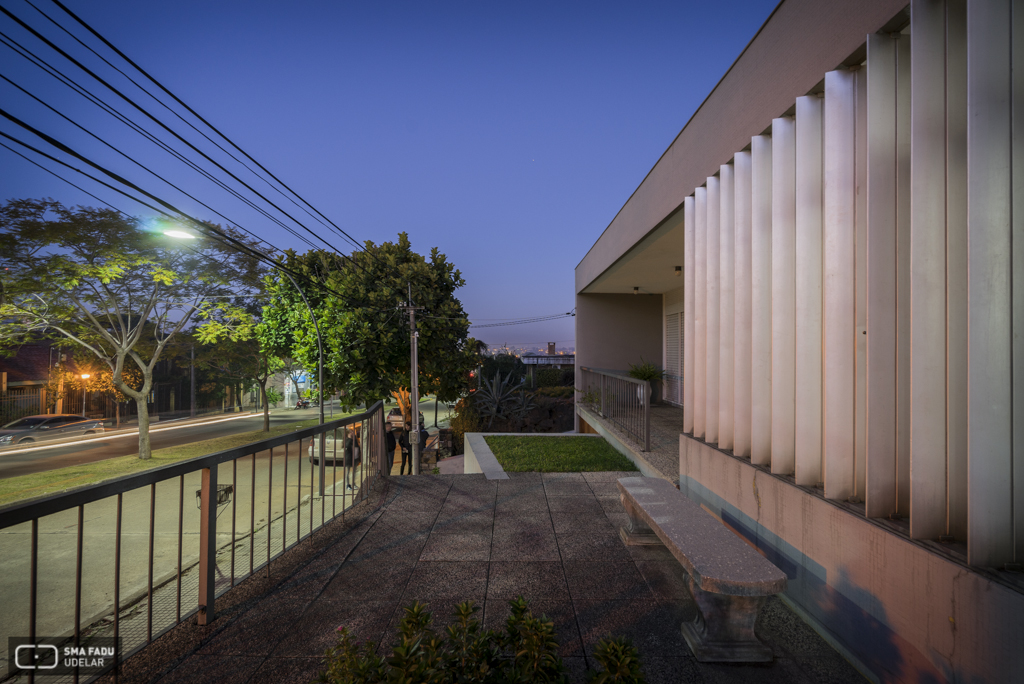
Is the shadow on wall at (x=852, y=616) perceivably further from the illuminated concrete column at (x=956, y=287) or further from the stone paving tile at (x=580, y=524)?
the stone paving tile at (x=580, y=524)

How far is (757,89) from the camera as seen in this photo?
4148 mm

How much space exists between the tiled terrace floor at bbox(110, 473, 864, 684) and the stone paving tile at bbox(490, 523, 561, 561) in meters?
0.02

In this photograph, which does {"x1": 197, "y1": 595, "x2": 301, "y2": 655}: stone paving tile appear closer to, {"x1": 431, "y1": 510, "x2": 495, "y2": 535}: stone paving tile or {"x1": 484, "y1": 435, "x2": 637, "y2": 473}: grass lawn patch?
{"x1": 431, "y1": 510, "x2": 495, "y2": 535}: stone paving tile

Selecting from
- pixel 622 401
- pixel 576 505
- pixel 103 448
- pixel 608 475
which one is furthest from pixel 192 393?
pixel 576 505

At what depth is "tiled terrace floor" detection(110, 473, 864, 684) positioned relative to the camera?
7.91 feet

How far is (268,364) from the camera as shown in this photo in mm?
25844

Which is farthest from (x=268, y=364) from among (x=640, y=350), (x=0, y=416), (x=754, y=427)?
(x=754, y=427)

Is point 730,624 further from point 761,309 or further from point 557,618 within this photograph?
point 761,309

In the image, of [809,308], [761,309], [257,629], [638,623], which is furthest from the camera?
[761,309]

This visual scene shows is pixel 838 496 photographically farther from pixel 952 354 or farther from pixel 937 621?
pixel 952 354

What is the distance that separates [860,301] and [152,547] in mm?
4072

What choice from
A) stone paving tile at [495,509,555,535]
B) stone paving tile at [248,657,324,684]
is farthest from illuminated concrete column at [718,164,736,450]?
stone paving tile at [248,657,324,684]

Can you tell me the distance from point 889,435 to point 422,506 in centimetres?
433

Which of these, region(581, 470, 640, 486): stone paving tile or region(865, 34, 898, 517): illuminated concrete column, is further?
region(581, 470, 640, 486): stone paving tile
